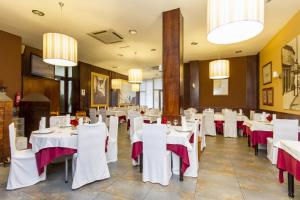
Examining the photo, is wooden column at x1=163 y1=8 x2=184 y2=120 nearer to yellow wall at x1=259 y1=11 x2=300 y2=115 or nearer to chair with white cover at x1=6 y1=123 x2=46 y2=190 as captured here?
chair with white cover at x1=6 y1=123 x2=46 y2=190

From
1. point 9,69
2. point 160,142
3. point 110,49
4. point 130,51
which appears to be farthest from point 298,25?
point 9,69

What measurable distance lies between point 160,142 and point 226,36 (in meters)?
1.83

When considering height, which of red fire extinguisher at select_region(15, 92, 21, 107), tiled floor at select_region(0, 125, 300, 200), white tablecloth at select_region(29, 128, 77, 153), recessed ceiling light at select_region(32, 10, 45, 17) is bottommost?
tiled floor at select_region(0, 125, 300, 200)

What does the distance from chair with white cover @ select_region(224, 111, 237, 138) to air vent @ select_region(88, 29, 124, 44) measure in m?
4.57

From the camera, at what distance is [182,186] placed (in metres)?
2.89

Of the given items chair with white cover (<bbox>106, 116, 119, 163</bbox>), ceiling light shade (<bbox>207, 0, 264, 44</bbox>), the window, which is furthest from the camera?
the window

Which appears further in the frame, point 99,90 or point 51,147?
point 99,90

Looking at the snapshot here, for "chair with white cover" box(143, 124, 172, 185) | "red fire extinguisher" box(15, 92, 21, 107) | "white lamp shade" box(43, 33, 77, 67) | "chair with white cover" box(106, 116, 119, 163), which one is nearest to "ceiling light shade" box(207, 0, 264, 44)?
"chair with white cover" box(143, 124, 172, 185)

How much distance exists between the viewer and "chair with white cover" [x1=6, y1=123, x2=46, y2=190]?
2797 mm

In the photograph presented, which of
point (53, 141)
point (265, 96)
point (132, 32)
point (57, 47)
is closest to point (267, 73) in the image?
point (265, 96)

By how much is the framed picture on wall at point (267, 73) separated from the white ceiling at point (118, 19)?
0.81 metres

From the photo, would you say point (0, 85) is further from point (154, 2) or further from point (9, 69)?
point (154, 2)

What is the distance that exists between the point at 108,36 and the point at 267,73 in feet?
18.8

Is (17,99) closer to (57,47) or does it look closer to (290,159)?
(57,47)
